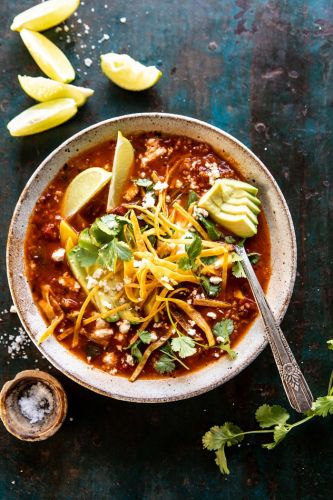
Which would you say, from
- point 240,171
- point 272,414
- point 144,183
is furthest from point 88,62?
point 272,414

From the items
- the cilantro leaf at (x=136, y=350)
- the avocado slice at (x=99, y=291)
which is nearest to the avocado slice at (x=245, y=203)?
the avocado slice at (x=99, y=291)

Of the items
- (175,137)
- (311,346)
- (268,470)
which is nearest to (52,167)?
(175,137)

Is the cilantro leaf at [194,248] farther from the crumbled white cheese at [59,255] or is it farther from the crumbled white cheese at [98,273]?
the crumbled white cheese at [59,255]

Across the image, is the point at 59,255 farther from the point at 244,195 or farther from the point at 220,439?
the point at 220,439

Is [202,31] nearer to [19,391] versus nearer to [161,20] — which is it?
[161,20]

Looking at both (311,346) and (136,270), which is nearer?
(136,270)

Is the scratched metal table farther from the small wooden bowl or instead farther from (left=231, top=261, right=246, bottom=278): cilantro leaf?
(left=231, top=261, right=246, bottom=278): cilantro leaf
